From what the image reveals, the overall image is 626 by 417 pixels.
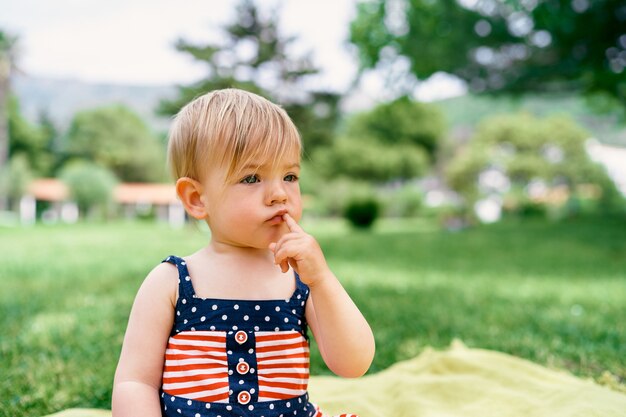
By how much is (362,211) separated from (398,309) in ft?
33.0

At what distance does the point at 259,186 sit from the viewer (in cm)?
129

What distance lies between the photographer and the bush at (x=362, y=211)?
13.9 m

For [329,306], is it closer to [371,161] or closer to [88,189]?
[88,189]

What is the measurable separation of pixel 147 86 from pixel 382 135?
18233 millimetres

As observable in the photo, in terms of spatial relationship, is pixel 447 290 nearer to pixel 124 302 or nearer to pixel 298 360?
pixel 124 302

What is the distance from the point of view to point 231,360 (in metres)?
1.28

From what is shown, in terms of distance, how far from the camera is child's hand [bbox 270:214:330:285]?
120cm

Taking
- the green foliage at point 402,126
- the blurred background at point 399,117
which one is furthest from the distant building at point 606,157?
the green foliage at point 402,126

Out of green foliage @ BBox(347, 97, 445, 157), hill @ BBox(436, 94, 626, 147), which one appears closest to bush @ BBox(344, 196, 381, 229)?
hill @ BBox(436, 94, 626, 147)

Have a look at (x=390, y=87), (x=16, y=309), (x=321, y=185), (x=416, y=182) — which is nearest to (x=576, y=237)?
(x=390, y=87)

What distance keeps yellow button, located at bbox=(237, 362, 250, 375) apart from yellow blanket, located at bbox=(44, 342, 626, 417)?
0.78m

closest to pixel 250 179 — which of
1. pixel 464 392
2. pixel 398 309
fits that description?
→ pixel 464 392

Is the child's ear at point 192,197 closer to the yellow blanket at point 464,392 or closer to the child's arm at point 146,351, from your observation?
the child's arm at point 146,351

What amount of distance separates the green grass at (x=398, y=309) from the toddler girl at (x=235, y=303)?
0.33m
